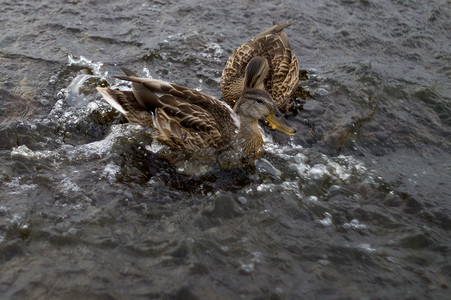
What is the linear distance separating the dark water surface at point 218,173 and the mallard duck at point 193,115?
276 millimetres

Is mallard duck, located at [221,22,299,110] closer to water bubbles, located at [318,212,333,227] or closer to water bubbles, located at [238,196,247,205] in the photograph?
water bubbles, located at [238,196,247,205]

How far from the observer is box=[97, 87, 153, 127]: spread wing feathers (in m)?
5.98

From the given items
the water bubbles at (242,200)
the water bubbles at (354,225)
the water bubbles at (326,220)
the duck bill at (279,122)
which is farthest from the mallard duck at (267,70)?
the water bubbles at (354,225)

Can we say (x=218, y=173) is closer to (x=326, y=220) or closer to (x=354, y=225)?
(x=326, y=220)

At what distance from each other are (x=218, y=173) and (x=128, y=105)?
4.70 ft

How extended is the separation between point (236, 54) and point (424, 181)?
321 cm

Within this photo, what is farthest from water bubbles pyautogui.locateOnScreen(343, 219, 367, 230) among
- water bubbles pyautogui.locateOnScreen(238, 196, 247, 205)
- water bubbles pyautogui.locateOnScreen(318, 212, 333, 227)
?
water bubbles pyautogui.locateOnScreen(238, 196, 247, 205)

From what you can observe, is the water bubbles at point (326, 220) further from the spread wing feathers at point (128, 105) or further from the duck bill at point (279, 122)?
the spread wing feathers at point (128, 105)

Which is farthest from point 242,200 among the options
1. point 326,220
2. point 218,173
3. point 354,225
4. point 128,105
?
point 128,105

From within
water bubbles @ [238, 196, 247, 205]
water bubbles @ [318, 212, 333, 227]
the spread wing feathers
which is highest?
the spread wing feathers

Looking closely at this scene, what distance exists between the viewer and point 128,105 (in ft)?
19.8

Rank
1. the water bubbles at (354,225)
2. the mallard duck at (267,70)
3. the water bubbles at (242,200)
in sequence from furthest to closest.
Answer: the mallard duck at (267,70) → the water bubbles at (242,200) → the water bubbles at (354,225)

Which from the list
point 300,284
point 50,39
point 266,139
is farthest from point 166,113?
point 50,39

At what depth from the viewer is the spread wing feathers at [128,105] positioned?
598 cm
